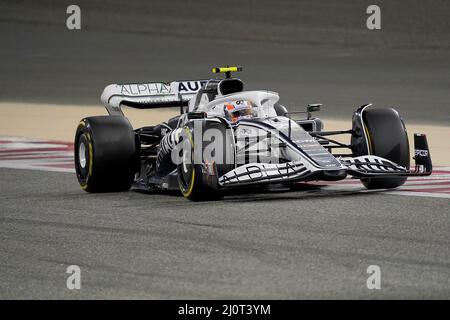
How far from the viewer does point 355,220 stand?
11.3 metres

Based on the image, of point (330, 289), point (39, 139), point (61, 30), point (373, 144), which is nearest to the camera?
point (330, 289)

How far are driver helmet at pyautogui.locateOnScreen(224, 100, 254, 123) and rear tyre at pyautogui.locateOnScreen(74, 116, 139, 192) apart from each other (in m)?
0.99

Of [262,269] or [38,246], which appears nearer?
[262,269]

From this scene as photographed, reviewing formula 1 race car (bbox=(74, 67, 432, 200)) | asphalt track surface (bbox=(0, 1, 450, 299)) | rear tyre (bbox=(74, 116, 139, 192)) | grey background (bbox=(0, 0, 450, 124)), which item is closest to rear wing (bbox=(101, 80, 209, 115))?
formula 1 race car (bbox=(74, 67, 432, 200))

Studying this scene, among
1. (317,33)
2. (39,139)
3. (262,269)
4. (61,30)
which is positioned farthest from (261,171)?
(61,30)

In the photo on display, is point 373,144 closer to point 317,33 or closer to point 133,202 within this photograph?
point 133,202

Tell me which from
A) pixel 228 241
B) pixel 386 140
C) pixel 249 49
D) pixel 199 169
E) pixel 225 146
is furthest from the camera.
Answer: pixel 249 49

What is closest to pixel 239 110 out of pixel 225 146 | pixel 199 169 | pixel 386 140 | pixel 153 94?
pixel 225 146

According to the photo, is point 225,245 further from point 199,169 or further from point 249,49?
point 249,49

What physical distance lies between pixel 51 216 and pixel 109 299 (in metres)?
3.60

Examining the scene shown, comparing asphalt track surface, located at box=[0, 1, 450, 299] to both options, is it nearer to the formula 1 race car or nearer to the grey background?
the formula 1 race car

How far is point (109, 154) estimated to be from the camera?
1330 cm

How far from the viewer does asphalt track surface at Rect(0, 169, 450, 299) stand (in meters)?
8.80

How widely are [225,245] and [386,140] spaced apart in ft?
11.3
